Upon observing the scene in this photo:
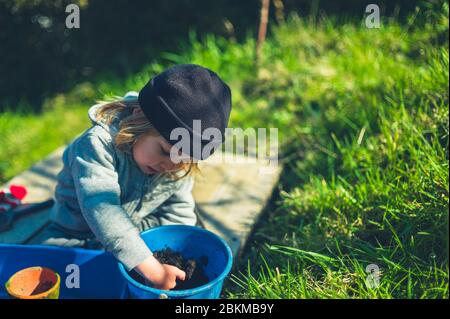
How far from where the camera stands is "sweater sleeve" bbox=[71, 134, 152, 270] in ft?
6.44

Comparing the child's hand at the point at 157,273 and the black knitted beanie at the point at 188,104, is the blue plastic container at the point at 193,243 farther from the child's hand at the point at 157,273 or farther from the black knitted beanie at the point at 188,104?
the black knitted beanie at the point at 188,104

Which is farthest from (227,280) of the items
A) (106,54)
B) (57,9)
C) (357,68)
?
(106,54)

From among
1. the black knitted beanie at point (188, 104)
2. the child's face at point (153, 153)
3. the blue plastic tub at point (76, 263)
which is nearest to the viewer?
the black knitted beanie at point (188, 104)

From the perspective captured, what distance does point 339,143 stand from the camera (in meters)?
3.13

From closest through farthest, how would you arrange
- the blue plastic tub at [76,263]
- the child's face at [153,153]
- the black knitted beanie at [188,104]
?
the black knitted beanie at [188,104] < the child's face at [153,153] < the blue plastic tub at [76,263]

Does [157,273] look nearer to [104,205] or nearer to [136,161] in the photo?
[104,205]

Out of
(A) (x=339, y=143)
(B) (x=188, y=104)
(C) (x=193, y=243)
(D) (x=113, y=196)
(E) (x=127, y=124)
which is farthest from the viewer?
(A) (x=339, y=143)

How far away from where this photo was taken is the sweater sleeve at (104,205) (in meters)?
1.96

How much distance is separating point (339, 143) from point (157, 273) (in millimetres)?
1655

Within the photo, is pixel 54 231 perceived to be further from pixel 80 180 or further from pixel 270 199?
pixel 270 199

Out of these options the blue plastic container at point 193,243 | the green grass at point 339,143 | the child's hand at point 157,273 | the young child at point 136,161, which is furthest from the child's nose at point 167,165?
the green grass at point 339,143

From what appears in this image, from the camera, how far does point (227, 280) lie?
96.7 inches

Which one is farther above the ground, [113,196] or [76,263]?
[113,196]

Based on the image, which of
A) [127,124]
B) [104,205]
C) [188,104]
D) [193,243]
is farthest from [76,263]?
[188,104]
